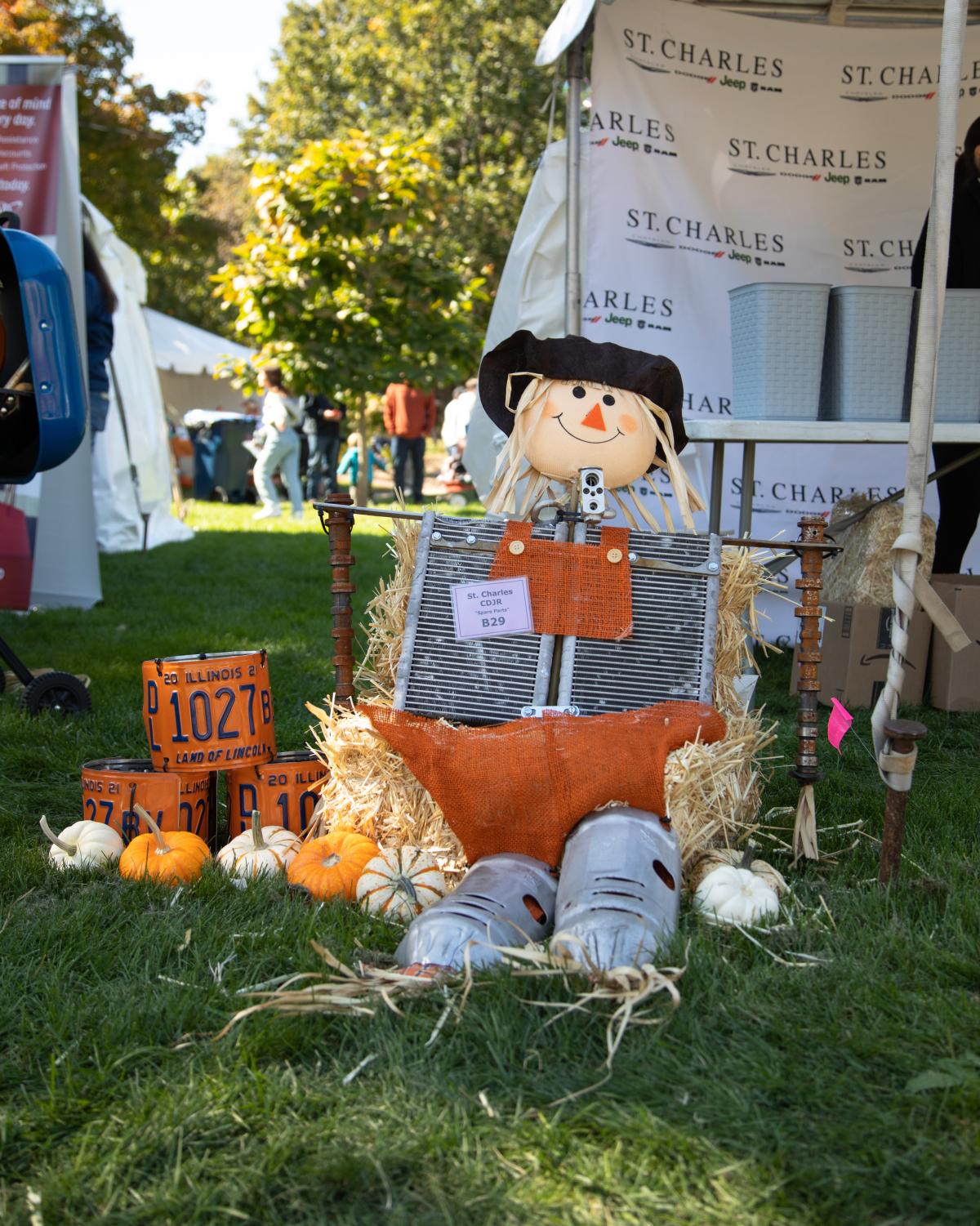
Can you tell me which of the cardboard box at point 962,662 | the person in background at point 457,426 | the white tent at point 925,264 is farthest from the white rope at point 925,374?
the person in background at point 457,426

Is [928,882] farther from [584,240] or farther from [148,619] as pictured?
[148,619]

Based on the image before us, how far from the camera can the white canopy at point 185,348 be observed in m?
18.6

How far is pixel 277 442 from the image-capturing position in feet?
40.7

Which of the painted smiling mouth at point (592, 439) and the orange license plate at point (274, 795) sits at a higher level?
the painted smiling mouth at point (592, 439)

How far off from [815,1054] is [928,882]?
803 millimetres

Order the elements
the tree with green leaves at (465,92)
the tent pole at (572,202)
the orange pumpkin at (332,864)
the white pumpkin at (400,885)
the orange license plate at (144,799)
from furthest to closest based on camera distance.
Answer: the tree with green leaves at (465,92)
the tent pole at (572,202)
the orange license plate at (144,799)
the orange pumpkin at (332,864)
the white pumpkin at (400,885)

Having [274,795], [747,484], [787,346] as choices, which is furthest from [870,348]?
[274,795]

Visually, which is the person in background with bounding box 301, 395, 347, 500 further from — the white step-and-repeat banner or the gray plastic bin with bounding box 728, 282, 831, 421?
the gray plastic bin with bounding box 728, 282, 831, 421

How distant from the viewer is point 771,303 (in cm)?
402

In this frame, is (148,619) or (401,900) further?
(148,619)

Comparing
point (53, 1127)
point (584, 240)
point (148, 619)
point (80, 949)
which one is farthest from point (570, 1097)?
point (148, 619)

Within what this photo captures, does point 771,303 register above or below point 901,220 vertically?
below

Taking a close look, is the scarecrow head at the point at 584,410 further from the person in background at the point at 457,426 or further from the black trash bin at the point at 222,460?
the black trash bin at the point at 222,460

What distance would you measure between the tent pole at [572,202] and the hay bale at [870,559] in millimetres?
1557
